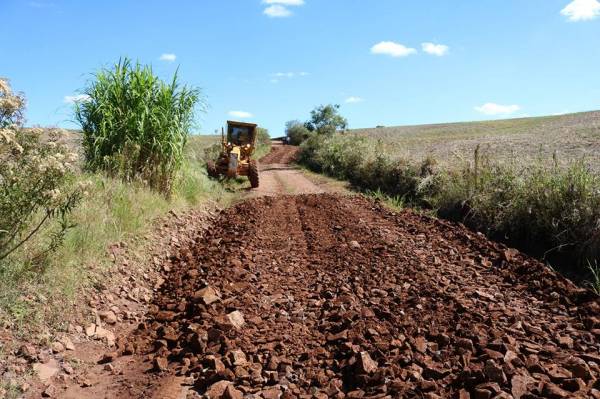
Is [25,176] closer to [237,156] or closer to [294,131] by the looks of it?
[237,156]

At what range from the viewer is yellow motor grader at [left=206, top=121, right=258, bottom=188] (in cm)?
1602

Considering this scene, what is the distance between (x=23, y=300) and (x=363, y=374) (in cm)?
289

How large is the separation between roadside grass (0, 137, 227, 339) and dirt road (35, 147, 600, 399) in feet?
2.25

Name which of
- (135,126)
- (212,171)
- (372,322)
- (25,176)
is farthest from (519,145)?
(25,176)

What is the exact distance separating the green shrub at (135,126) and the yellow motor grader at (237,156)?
19.3 feet

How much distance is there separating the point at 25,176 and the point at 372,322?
318 centimetres

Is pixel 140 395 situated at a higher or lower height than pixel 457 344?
lower

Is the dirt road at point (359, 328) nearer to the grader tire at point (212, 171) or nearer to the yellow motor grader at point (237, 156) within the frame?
the yellow motor grader at point (237, 156)

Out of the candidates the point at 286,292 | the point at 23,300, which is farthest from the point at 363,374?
the point at 23,300

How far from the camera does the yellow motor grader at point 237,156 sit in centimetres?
1602

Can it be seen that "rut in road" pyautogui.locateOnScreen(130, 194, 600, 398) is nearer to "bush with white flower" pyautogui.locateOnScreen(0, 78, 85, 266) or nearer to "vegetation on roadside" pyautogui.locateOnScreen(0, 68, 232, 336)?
"vegetation on roadside" pyautogui.locateOnScreen(0, 68, 232, 336)

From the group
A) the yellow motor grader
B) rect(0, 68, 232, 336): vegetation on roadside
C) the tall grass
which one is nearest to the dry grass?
the tall grass

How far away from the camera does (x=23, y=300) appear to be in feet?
14.6

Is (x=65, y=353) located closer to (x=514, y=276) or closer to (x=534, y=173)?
(x=514, y=276)
